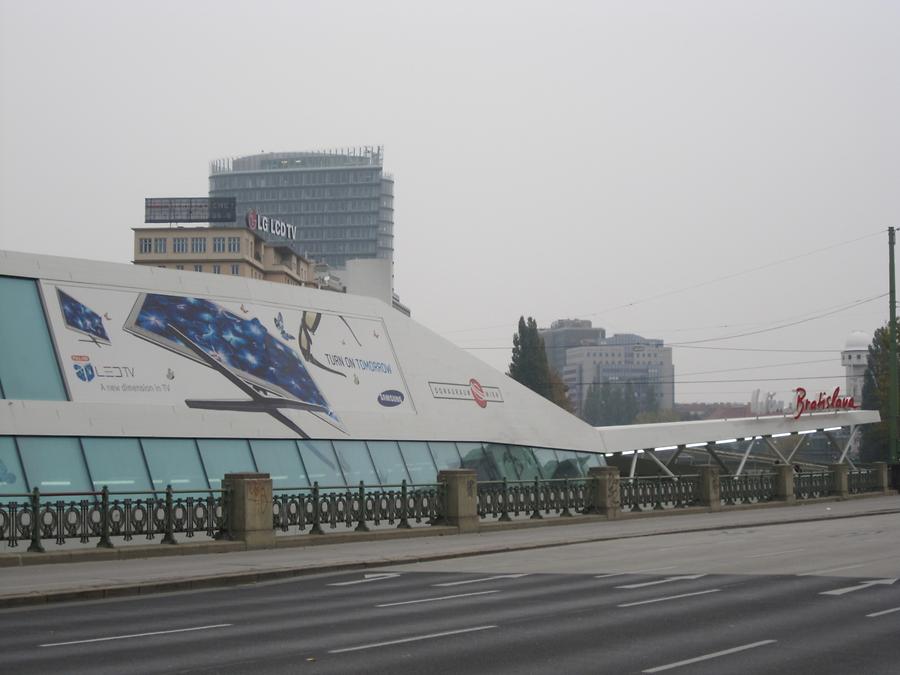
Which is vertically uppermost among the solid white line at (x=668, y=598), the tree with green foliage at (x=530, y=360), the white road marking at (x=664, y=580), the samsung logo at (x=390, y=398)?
the tree with green foliage at (x=530, y=360)

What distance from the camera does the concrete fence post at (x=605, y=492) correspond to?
3938 centimetres

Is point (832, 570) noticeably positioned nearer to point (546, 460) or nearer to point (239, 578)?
point (239, 578)

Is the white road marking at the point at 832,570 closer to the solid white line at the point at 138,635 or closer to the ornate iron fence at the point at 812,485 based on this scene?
the solid white line at the point at 138,635

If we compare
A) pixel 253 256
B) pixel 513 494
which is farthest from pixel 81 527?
pixel 253 256

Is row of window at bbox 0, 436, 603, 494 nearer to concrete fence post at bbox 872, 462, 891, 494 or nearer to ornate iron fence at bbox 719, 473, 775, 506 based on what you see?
ornate iron fence at bbox 719, 473, 775, 506

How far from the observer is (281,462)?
36312mm

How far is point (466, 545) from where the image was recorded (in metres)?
29.1

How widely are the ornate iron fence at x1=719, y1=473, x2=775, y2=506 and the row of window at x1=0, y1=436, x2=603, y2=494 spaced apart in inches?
284

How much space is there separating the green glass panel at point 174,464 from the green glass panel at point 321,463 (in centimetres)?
427

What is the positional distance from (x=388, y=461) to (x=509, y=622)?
25.0m

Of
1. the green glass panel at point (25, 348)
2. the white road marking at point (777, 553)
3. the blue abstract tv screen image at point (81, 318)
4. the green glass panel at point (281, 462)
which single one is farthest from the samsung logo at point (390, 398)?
the white road marking at point (777, 553)

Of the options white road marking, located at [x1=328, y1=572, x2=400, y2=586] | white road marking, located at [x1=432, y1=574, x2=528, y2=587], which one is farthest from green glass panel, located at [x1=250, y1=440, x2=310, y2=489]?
white road marking, located at [x1=432, y1=574, x2=528, y2=587]

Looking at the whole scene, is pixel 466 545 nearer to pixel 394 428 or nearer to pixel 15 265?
pixel 394 428

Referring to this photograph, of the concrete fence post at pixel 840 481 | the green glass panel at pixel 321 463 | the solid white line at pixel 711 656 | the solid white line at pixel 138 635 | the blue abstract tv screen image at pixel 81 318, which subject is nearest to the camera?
the solid white line at pixel 711 656
